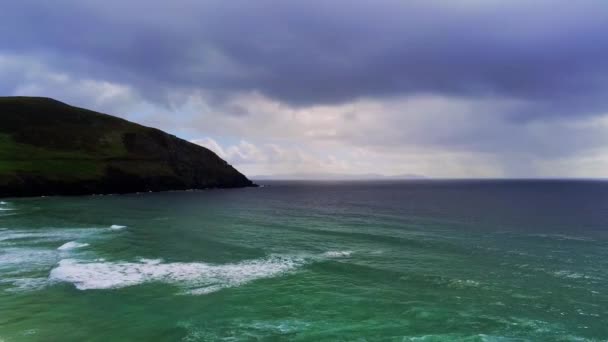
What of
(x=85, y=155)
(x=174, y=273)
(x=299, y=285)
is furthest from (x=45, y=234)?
(x=85, y=155)

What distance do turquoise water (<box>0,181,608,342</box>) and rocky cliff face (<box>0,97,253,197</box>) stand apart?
7434 centimetres

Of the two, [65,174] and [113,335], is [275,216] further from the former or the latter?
[65,174]

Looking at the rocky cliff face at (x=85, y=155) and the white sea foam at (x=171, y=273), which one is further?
the rocky cliff face at (x=85, y=155)

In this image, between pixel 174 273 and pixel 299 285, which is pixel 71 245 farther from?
pixel 299 285

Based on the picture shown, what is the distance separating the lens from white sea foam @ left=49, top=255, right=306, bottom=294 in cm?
2858

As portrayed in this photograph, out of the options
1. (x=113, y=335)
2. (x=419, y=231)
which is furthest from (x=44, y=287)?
(x=419, y=231)

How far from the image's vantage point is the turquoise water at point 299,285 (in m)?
20.6

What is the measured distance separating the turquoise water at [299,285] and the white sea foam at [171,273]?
0.52 ft

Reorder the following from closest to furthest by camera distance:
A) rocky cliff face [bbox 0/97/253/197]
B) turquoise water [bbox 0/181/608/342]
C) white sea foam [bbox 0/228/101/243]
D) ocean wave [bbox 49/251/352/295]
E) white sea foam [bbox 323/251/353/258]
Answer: turquoise water [bbox 0/181/608/342], ocean wave [bbox 49/251/352/295], white sea foam [bbox 323/251/353/258], white sea foam [bbox 0/228/101/243], rocky cliff face [bbox 0/97/253/197]

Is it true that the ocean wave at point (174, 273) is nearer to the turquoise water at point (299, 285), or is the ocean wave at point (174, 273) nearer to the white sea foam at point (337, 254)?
the turquoise water at point (299, 285)

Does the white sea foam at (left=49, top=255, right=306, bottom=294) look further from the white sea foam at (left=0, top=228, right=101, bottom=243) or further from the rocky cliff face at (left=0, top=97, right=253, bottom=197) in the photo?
the rocky cliff face at (left=0, top=97, right=253, bottom=197)

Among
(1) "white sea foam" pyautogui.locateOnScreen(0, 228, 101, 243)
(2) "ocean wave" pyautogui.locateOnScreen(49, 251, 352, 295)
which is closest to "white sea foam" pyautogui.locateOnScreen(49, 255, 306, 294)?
(2) "ocean wave" pyautogui.locateOnScreen(49, 251, 352, 295)

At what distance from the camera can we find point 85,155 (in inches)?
5723

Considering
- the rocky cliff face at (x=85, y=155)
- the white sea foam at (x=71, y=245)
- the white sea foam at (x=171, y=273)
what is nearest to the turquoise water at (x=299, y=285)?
the white sea foam at (x=171, y=273)
